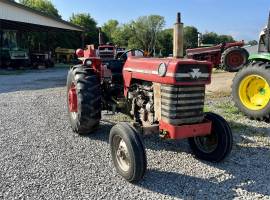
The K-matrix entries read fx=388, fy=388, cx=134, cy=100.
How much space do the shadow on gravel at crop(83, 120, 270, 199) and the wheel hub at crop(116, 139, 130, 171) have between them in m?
0.27

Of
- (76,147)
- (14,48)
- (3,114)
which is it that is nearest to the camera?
(76,147)

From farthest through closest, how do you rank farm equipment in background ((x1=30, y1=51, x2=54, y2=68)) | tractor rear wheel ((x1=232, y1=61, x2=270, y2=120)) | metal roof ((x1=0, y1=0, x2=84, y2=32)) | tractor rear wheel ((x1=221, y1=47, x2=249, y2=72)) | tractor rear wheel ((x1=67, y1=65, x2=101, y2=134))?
farm equipment in background ((x1=30, y1=51, x2=54, y2=68)) → metal roof ((x1=0, y1=0, x2=84, y2=32)) → tractor rear wheel ((x1=221, y1=47, x2=249, y2=72)) → tractor rear wheel ((x1=232, y1=61, x2=270, y2=120)) → tractor rear wheel ((x1=67, y1=65, x2=101, y2=134))

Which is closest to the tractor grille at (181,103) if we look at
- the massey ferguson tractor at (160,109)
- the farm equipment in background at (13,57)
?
the massey ferguson tractor at (160,109)

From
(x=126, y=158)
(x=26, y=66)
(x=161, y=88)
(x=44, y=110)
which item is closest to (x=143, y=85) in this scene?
(x=161, y=88)

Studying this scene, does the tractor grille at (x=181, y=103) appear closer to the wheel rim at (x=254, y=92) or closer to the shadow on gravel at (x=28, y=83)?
the wheel rim at (x=254, y=92)

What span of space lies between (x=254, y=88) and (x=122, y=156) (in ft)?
13.2

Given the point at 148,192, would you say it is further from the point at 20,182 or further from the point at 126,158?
the point at 20,182

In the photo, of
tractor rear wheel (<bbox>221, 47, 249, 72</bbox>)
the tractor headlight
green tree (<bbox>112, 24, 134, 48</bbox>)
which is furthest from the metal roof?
green tree (<bbox>112, 24, 134, 48</bbox>)

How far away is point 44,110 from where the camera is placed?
8.41 m

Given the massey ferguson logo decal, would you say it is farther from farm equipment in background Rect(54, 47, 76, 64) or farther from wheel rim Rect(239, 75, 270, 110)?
farm equipment in background Rect(54, 47, 76, 64)

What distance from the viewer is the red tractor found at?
1775cm

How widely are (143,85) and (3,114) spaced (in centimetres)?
403

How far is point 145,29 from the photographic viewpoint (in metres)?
58.5

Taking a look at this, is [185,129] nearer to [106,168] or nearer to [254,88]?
[106,168]
